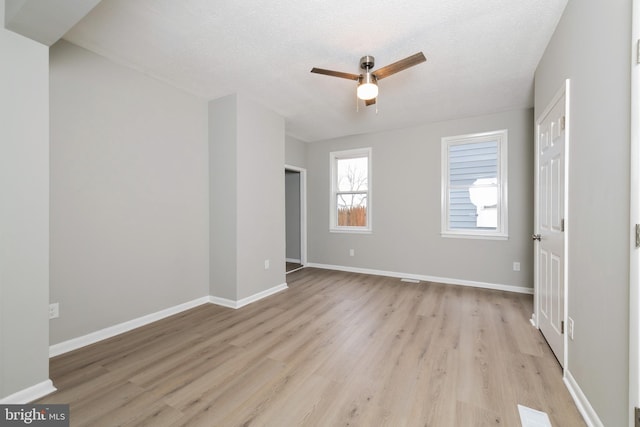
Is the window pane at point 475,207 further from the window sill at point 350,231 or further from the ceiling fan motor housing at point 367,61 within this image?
the ceiling fan motor housing at point 367,61

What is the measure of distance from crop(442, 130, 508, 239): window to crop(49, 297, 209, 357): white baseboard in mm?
3952

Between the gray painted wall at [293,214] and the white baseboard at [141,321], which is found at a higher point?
the gray painted wall at [293,214]

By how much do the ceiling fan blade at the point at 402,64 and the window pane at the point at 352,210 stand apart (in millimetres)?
2961

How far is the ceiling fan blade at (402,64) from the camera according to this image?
2.03 metres

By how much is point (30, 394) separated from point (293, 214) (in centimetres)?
475

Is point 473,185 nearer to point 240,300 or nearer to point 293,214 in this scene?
point 293,214

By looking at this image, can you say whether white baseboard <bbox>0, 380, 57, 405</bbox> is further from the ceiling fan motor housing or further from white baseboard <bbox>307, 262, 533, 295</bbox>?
white baseboard <bbox>307, 262, 533, 295</bbox>

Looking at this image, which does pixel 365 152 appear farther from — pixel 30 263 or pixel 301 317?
pixel 30 263

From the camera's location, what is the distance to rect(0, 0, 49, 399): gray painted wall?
1.58m

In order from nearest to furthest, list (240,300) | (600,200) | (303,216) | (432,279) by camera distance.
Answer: (600,200)
(240,300)
(432,279)
(303,216)

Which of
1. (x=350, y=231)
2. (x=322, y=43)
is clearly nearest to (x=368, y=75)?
(x=322, y=43)
